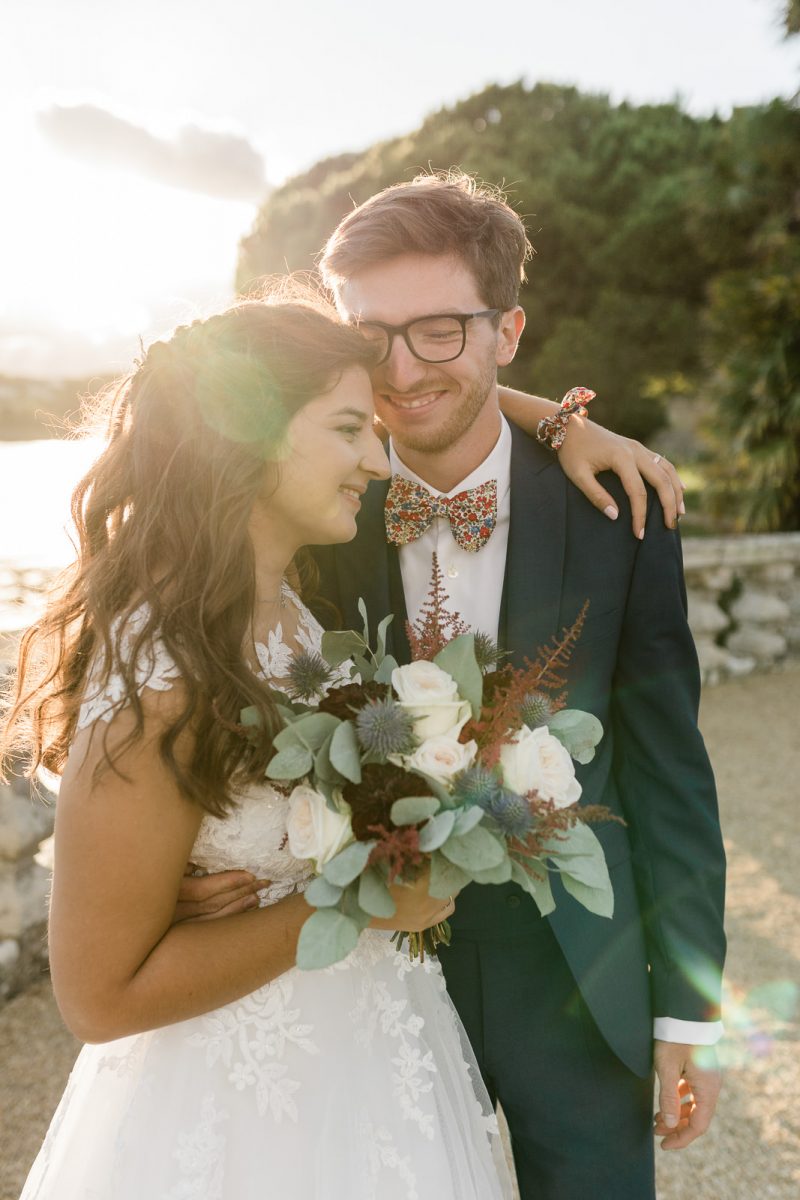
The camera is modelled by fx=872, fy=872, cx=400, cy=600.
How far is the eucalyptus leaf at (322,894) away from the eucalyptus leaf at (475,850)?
171 millimetres

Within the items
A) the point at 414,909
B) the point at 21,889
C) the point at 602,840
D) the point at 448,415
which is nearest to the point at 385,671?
the point at 414,909

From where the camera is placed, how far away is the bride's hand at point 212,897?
1.59 meters

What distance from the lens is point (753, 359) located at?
877cm

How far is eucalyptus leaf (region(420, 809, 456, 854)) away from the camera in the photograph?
121 cm

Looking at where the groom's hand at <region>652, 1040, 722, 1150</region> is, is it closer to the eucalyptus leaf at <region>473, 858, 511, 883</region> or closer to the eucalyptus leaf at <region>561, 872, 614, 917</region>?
the eucalyptus leaf at <region>561, 872, 614, 917</region>

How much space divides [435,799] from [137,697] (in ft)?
1.73

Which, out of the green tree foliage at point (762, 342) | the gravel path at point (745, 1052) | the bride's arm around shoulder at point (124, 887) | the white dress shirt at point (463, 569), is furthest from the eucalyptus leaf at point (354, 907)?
the green tree foliage at point (762, 342)

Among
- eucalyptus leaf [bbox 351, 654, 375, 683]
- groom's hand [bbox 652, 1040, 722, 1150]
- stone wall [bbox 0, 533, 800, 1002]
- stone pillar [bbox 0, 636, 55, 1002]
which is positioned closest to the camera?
eucalyptus leaf [bbox 351, 654, 375, 683]

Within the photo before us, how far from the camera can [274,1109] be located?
5.22 ft

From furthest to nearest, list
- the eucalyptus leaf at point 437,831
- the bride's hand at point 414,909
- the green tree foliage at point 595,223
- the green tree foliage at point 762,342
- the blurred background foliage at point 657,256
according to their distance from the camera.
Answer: the green tree foliage at point 595,223
the blurred background foliage at point 657,256
the green tree foliage at point 762,342
the bride's hand at point 414,909
the eucalyptus leaf at point 437,831

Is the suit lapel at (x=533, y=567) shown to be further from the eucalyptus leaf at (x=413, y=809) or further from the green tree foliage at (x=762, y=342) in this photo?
the green tree foliage at (x=762, y=342)

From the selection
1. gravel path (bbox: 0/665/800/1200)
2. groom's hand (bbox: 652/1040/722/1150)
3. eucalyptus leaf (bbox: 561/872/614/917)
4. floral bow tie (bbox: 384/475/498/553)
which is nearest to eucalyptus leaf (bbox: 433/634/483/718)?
eucalyptus leaf (bbox: 561/872/614/917)

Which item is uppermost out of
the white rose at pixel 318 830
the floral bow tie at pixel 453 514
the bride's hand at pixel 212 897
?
the floral bow tie at pixel 453 514

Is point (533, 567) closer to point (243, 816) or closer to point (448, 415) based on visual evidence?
point (448, 415)
